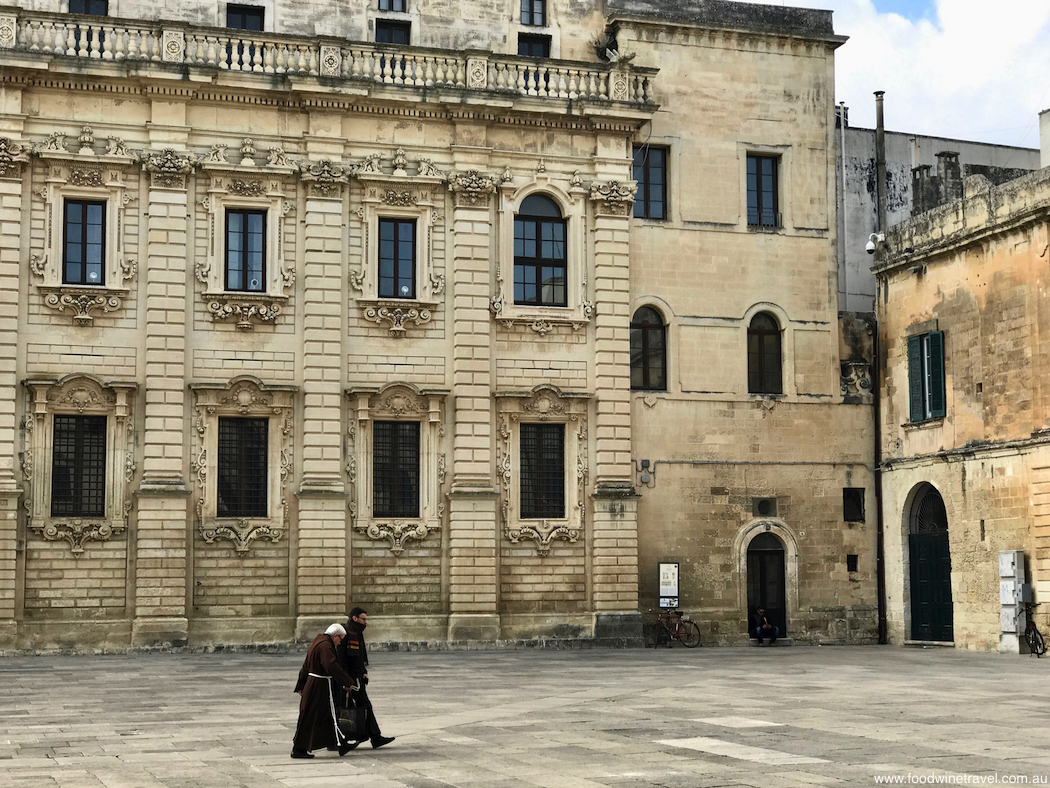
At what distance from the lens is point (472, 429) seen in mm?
30922

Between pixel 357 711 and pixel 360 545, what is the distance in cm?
1589

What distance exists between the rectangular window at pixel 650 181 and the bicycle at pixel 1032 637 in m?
12.1

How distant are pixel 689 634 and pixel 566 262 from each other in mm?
8939

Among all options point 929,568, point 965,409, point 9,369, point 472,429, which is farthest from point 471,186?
point 929,568

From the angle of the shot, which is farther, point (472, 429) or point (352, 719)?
point (472, 429)

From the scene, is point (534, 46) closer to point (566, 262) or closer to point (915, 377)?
point (566, 262)

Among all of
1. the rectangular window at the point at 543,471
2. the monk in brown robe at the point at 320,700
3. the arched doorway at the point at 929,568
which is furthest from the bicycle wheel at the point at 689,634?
the monk in brown robe at the point at 320,700

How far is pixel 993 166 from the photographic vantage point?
3938 centimetres

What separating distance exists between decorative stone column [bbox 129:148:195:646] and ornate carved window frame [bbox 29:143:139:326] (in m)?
0.57

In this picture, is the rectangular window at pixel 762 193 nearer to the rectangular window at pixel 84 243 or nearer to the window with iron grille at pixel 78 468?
the rectangular window at pixel 84 243

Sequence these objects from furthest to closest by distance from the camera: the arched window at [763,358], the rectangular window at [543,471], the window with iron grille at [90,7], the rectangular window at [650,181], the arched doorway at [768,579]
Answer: the arched window at [763,358] → the rectangular window at [650,181] → the arched doorway at [768,579] → the rectangular window at [543,471] → the window with iron grille at [90,7]

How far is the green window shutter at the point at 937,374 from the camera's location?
32250mm

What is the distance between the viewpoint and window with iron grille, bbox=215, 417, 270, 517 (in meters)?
29.8

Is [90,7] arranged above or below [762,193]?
above
